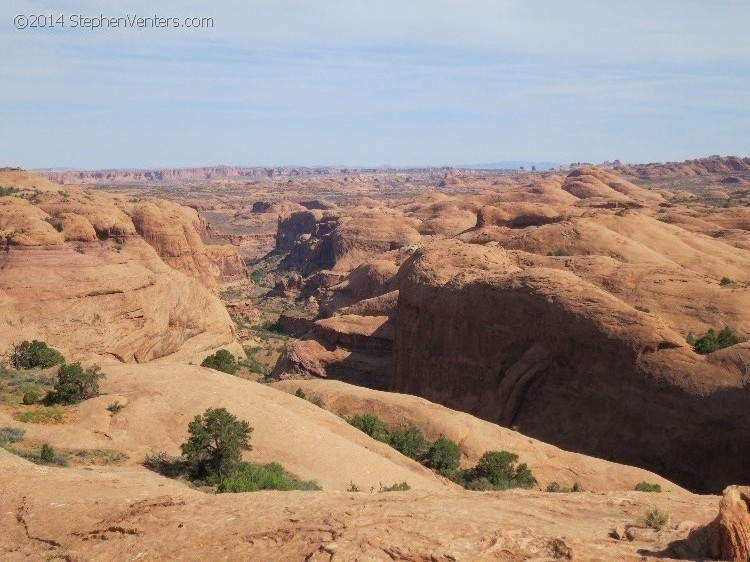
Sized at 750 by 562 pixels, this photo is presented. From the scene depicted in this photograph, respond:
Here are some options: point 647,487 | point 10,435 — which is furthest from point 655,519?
point 10,435

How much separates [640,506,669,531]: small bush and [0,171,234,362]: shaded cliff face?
3017cm

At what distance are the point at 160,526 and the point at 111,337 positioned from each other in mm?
27580

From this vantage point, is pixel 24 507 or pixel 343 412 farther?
pixel 343 412

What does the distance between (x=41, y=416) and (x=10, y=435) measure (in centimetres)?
184

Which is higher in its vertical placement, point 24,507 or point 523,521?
point 523,521

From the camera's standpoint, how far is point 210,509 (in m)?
11.7

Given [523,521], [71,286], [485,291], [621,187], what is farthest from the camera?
[621,187]

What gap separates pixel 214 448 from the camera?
56.6 ft

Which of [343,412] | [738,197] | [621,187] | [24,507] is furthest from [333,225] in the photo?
[24,507]

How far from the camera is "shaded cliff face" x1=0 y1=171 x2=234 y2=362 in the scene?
34.9 m

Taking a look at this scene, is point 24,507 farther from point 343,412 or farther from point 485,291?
point 485,291

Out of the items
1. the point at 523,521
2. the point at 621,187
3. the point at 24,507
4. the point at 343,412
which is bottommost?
the point at 343,412

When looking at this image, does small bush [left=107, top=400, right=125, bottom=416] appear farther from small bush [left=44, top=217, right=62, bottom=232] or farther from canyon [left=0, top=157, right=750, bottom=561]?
small bush [left=44, top=217, right=62, bottom=232]

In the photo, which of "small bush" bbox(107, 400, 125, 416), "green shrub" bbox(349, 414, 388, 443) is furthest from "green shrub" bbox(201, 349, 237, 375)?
"small bush" bbox(107, 400, 125, 416)
